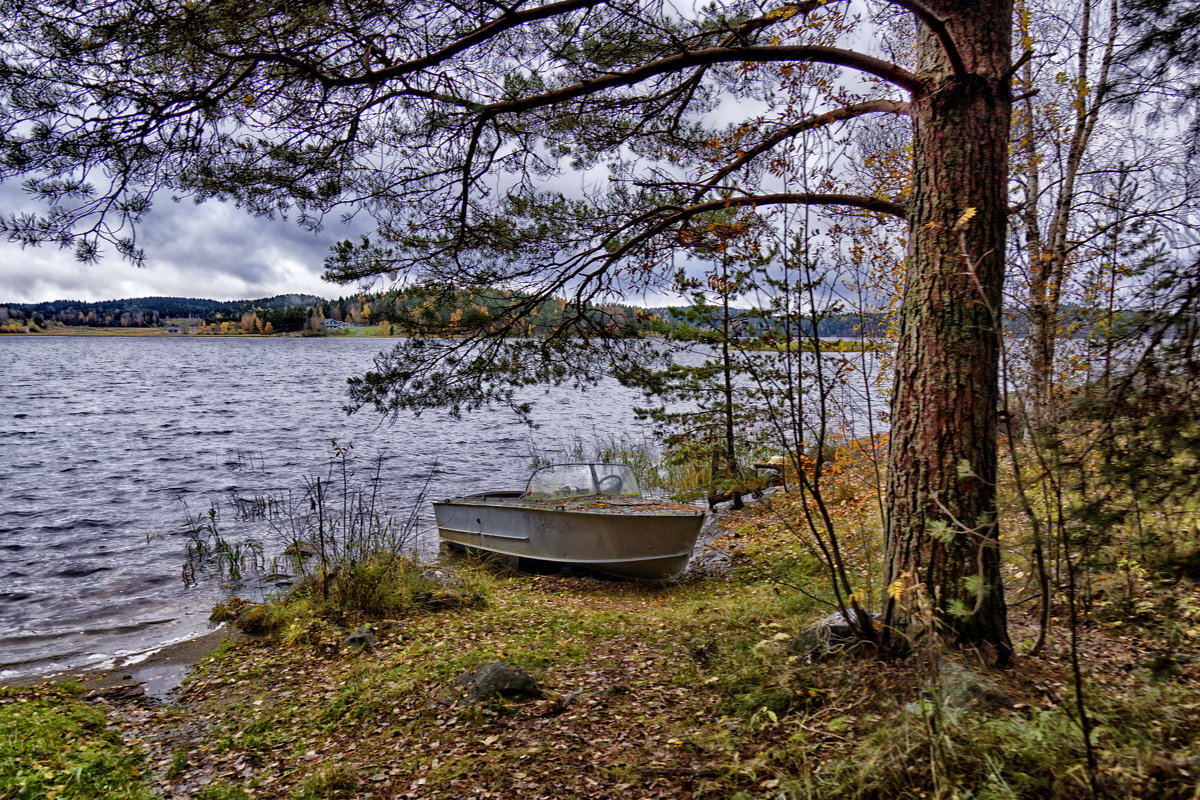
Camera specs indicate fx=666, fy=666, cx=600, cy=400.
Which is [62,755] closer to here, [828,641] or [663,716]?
[663,716]

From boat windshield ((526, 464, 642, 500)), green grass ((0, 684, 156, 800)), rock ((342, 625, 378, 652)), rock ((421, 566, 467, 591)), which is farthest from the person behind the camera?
boat windshield ((526, 464, 642, 500))

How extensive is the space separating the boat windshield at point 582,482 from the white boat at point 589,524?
2cm

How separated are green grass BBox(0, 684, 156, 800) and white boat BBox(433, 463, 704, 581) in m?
5.46

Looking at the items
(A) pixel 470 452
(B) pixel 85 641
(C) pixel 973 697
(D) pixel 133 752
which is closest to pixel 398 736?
(D) pixel 133 752

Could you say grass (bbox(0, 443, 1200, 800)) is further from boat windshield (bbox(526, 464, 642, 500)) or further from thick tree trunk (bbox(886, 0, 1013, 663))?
boat windshield (bbox(526, 464, 642, 500))

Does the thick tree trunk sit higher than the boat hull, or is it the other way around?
the thick tree trunk

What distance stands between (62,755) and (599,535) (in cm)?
601

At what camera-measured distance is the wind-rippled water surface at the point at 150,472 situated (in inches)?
324

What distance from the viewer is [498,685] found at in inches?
184

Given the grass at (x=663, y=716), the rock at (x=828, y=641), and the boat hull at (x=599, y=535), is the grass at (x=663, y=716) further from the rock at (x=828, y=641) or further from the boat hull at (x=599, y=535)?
the boat hull at (x=599, y=535)

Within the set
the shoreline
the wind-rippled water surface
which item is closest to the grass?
the shoreline

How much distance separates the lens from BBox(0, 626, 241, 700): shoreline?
245 inches

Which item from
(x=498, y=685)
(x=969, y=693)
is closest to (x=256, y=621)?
(x=498, y=685)

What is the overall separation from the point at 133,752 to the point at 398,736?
1.93m
